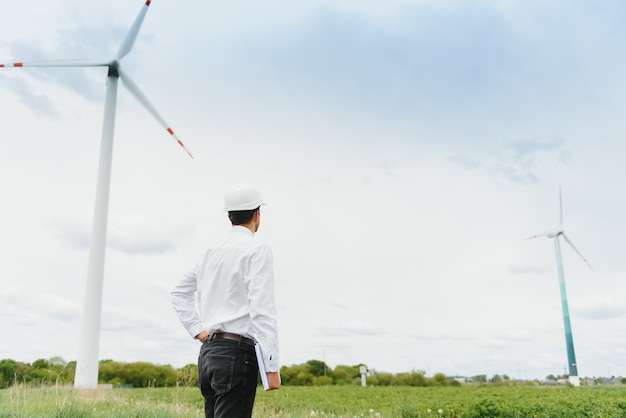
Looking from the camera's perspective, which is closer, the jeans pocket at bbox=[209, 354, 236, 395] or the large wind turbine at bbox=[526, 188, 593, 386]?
the jeans pocket at bbox=[209, 354, 236, 395]

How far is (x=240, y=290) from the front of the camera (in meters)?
3.70

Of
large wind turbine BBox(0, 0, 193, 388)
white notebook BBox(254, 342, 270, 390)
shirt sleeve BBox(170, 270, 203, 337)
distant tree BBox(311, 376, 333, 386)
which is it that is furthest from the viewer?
distant tree BBox(311, 376, 333, 386)

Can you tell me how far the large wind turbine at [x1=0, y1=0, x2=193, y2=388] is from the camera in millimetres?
17828

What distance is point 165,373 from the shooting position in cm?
2828

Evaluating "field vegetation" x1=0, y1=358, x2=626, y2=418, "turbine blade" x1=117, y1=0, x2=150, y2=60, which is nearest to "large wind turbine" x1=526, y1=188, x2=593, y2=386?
"field vegetation" x1=0, y1=358, x2=626, y2=418

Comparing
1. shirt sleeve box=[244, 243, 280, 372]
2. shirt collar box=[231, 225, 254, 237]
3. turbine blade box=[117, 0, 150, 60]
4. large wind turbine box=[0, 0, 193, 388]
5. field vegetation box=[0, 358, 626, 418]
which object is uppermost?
turbine blade box=[117, 0, 150, 60]

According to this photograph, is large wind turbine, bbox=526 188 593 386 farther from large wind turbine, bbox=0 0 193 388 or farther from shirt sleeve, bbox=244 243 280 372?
shirt sleeve, bbox=244 243 280 372

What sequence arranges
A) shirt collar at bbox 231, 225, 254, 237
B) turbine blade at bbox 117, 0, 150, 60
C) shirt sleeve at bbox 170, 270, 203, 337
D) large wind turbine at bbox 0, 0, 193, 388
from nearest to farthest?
shirt collar at bbox 231, 225, 254, 237 → shirt sleeve at bbox 170, 270, 203, 337 → large wind turbine at bbox 0, 0, 193, 388 → turbine blade at bbox 117, 0, 150, 60

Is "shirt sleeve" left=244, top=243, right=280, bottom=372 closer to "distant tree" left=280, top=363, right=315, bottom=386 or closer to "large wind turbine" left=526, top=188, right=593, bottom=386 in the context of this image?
"distant tree" left=280, top=363, right=315, bottom=386

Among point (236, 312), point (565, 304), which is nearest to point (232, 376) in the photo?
point (236, 312)

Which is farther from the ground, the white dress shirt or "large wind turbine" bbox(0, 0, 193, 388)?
"large wind turbine" bbox(0, 0, 193, 388)

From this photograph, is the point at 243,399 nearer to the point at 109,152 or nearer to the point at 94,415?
the point at 94,415

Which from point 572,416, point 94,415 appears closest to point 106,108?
point 94,415

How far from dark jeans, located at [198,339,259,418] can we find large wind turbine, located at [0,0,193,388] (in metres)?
15.5
